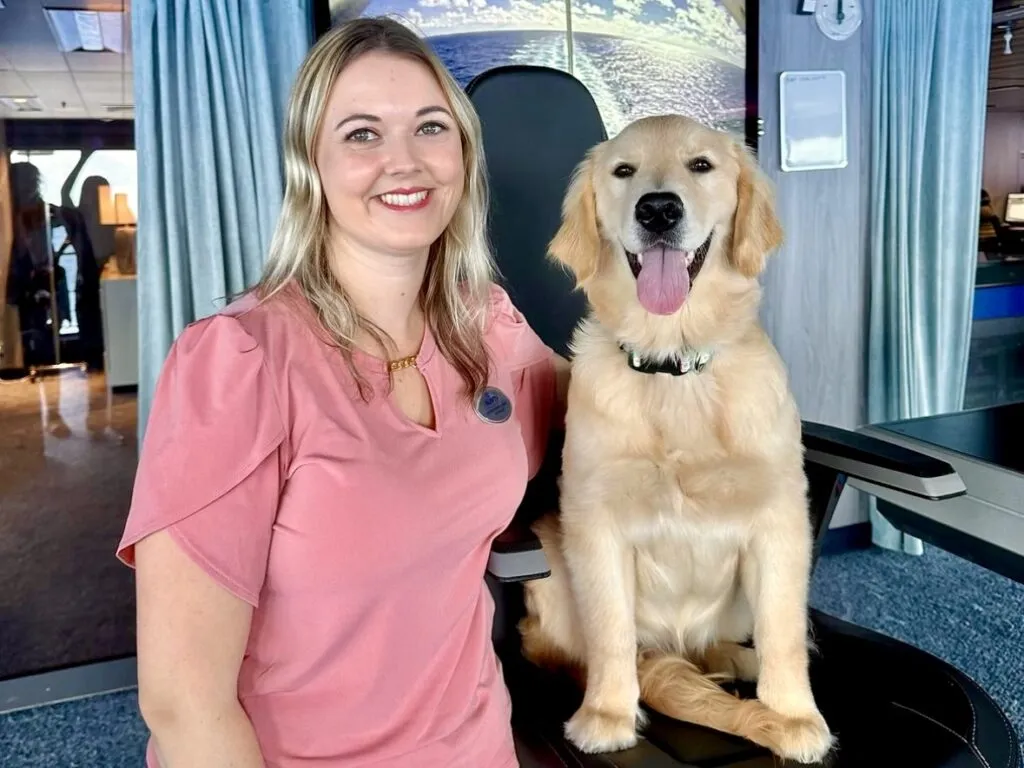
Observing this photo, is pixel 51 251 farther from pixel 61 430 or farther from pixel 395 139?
pixel 395 139

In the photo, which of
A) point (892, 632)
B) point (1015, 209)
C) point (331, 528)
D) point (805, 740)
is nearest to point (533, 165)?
point (331, 528)

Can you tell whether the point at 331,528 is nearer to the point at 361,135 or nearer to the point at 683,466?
the point at 361,135

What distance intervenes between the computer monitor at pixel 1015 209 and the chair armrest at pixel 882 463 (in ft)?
7.99

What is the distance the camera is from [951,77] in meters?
2.96

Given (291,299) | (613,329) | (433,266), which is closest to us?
(291,299)

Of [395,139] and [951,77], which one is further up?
[951,77]

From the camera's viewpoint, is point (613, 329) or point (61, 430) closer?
point (613, 329)

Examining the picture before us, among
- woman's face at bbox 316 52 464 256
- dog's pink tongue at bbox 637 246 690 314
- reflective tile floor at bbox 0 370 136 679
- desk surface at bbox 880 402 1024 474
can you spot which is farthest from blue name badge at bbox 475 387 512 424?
reflective tile floor at bbox 0 370 136 679

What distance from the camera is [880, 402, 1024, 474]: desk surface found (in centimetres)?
145

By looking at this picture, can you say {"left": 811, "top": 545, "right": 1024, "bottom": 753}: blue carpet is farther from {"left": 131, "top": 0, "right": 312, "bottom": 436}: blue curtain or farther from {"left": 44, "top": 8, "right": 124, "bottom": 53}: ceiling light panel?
{"left": 44, "top": 8, "right": 124, "bottom": 53}: ceiling light panel

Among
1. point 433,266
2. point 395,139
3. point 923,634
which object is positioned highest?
point 395,139

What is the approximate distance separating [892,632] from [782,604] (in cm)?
153

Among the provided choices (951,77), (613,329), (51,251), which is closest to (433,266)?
(613,329)

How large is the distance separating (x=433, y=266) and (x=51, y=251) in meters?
1.53
